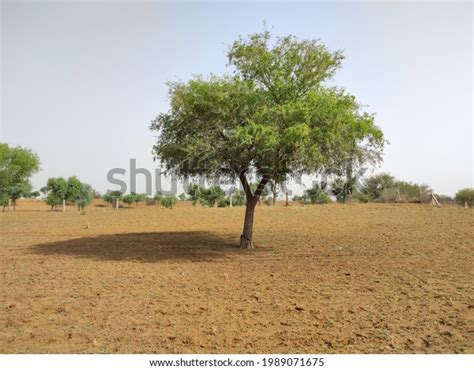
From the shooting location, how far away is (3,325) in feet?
20.2

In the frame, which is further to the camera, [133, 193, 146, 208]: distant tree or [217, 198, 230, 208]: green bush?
[133, 193, 146, 208]: distant tree

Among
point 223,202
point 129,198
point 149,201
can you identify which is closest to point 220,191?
point 223,202

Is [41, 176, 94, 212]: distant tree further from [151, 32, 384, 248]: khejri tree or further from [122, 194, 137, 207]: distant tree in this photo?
[151, 32, 384, 248]: khejri tree

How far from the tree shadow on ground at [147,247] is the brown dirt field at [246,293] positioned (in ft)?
0.25

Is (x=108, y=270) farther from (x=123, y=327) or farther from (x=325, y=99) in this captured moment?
(x=325, y=99)

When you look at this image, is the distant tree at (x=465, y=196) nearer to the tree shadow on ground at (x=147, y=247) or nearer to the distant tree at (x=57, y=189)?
the tree shadow on ground at (x=147, y=247)

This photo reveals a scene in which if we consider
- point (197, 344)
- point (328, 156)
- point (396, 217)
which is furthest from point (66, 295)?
point (396, 217)

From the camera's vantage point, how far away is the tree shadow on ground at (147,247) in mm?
12521

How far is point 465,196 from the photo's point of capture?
3875 centimetres

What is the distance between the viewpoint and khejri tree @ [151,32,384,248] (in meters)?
10.9

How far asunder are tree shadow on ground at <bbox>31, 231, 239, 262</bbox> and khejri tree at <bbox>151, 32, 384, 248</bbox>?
329cm

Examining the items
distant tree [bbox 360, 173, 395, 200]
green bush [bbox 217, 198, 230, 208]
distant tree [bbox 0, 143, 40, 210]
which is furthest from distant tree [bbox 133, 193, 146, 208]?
distant tree [bbox 360, 173, 395, 200]

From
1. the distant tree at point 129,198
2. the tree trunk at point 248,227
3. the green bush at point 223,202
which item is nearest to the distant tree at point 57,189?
the distant tree at point 129,198

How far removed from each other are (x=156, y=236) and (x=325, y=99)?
1093 centimetres
